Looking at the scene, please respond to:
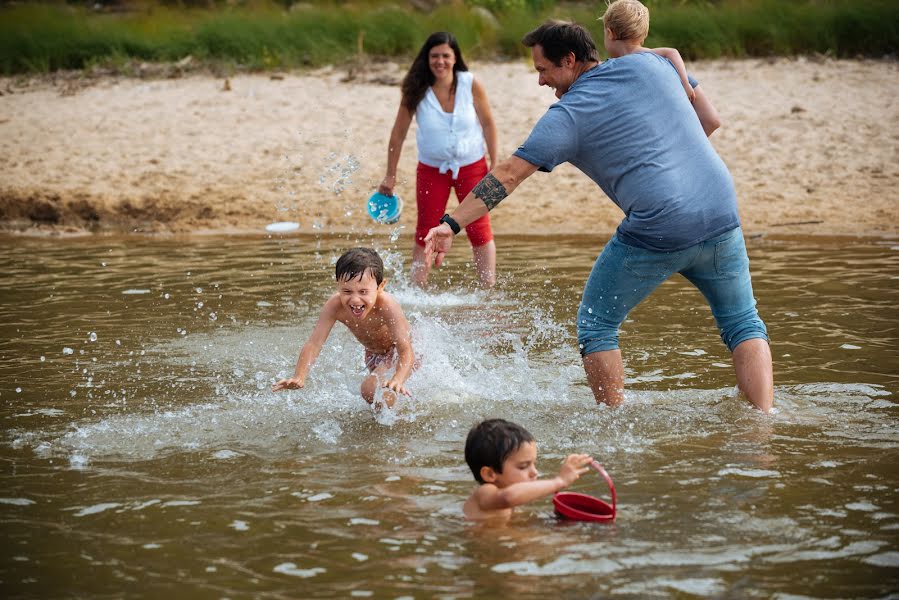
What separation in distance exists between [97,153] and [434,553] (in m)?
10.6

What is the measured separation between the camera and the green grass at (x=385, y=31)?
589 inches

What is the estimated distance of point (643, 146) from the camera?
497 centimetres

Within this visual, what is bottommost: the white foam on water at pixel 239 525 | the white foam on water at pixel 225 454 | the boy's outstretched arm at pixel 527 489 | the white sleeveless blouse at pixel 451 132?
the white foam on water at pixel 239 525

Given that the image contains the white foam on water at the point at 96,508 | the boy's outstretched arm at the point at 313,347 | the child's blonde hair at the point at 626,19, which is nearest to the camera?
the white foam on water at the point at 96,508

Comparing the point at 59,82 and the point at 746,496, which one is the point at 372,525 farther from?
the point at 59,82

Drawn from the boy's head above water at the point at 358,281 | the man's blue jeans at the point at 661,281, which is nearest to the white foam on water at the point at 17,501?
the boy's head above water at the point at 358,281

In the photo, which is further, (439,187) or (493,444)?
(439,187)

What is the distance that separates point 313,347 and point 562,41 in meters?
1.91

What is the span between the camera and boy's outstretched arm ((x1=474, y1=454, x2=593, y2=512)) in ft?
13.8

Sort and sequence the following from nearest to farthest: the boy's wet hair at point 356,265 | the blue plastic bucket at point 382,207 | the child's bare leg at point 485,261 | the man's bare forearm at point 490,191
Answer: the man's bare forearm at point 490,191, the boy's wet hair at point 356,265, the child's bare leg at point 485,261, the blue plastic bucket at point 382,207

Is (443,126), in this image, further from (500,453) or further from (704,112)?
(500,453)

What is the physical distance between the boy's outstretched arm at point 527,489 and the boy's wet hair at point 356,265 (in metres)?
1.59

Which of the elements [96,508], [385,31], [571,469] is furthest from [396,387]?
[385,31]

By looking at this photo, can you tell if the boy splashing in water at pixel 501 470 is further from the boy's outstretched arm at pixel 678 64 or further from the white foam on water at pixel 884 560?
the boy's outstretched arm at pixel 678 64
